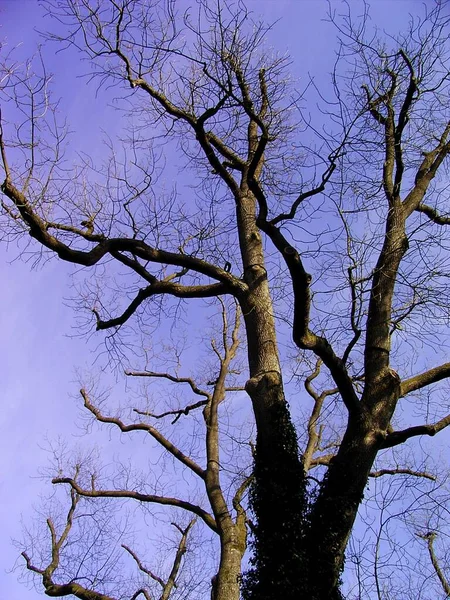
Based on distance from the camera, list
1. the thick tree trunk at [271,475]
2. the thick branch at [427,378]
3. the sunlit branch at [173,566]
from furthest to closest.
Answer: the sunlit branch at [173,566], the thick branch at [427,378], the thick tree trunk at [271,475]

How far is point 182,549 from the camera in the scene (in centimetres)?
1075

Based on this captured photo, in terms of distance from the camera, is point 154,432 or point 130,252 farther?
point 154,432

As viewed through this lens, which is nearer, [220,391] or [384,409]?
[384,409]

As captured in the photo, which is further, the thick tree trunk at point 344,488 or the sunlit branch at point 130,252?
the sunlit branch at point 130,252

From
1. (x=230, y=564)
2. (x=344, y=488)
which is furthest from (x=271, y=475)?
(x=230, y=564)

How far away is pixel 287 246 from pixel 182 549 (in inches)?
326

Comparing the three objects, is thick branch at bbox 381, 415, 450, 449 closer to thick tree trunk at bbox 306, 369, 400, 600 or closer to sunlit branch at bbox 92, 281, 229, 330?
thick tree trunk at bbox 306, 369, 400, 600

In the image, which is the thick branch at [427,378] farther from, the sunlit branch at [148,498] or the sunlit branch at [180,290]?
the sunlit branch at [148,498]

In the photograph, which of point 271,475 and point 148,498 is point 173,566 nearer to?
point 148,498

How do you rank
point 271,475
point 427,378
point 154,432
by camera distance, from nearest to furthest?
point 271,475 → point 427,378 → point 154,432

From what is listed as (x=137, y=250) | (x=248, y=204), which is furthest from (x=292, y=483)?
(x=248, y=204)

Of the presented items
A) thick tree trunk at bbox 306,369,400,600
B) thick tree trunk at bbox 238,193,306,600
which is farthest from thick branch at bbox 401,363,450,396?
thick tree trunk at bbox 238,193,306,600

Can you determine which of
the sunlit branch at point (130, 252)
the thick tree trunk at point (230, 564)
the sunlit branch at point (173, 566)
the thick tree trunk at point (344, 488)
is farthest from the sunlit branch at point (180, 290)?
the sunlit branch at point (173, 566)

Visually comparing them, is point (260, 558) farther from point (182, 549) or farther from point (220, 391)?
point (182, 549)
